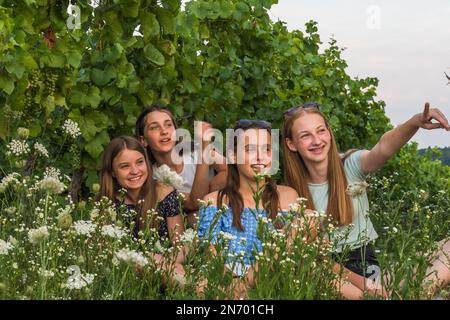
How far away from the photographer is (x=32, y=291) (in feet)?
10.1

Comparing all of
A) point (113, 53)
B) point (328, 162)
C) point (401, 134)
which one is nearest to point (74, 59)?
point (113, 53)

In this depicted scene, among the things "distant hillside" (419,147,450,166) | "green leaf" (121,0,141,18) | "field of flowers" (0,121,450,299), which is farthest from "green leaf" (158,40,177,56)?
"distant hillside" (419,147,450,166)

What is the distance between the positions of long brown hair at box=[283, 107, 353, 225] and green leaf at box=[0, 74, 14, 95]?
4.97 ft

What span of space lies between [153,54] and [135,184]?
144 centimetres

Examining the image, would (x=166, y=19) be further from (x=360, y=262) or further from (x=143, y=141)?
(x=360, y=262)

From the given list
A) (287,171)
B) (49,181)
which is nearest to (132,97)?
(287,171)

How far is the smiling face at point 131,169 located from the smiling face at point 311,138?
2.64ft

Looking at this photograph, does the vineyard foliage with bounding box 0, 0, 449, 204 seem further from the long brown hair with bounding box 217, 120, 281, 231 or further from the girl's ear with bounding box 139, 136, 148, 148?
the long brown hair with bounding box 217, 120, 281, 231

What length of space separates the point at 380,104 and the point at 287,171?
4.86 meters

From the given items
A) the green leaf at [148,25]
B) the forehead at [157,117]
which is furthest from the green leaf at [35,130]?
the green leaf at [148,25]

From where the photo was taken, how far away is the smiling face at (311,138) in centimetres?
443

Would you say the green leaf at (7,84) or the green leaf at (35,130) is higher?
the green leaf at (7,84)

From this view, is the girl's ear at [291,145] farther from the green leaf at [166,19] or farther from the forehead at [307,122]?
the green leaf at [166,19]
